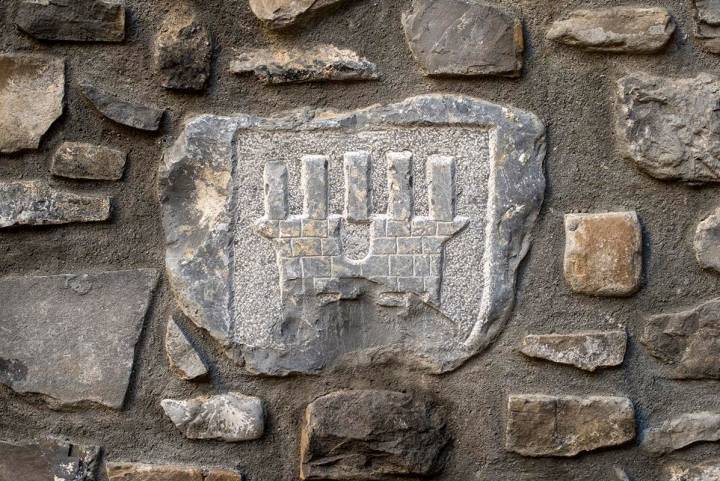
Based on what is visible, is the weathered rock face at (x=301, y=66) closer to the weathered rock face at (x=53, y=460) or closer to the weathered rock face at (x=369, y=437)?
the weathered rock face at (x=369, y=437)

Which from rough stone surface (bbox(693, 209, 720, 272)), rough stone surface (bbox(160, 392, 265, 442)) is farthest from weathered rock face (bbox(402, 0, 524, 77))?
rough stone surface (bbox(160, 392, 265, 442))

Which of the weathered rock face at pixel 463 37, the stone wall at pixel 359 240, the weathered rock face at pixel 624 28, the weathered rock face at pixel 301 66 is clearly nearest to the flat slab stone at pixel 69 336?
the stone wall at pixel 359 240

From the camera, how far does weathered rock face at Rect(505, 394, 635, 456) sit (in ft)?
4.14

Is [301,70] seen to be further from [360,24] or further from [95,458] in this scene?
[95,458]

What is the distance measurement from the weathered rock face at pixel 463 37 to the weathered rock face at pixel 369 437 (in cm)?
51

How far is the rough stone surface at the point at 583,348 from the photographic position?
1.26 meters

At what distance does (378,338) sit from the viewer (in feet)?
4.15

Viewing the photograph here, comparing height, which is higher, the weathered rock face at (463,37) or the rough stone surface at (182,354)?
the weathered rock face at (463,37)

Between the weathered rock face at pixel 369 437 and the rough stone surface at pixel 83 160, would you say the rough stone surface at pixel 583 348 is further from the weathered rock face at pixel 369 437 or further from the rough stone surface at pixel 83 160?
the rough stone surface at pixel 83 160

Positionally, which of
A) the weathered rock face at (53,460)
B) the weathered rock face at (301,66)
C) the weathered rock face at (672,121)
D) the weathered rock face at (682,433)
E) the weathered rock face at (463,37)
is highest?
the weathered rock face at (463,37)

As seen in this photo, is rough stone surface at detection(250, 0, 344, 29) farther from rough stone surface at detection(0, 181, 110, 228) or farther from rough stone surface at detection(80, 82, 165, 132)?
rough stone surface at detection(0, 181, 110, 228)

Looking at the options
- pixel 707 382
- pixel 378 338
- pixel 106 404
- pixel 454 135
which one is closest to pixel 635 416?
pixel 707 382

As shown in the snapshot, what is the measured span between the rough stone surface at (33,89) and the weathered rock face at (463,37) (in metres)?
0.54

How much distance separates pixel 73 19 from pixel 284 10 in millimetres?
317
